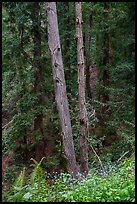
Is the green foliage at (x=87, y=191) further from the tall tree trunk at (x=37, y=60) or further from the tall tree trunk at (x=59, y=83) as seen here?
the tall tree trunk at (x=37, y=60)

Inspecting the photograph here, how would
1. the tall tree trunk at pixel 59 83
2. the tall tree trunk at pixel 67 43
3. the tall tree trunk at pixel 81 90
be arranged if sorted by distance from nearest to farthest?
the tall tree trunk at pixel 59 83 < the tall tree trunk at pixel 81 90 < the tall tree trunk at pixel 67 43

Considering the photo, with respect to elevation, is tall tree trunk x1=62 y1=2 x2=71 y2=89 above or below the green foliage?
above

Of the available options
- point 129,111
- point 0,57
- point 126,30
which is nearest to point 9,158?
point 0,57

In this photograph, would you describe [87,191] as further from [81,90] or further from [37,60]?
[37,60]

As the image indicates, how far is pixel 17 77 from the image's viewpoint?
12078 mm

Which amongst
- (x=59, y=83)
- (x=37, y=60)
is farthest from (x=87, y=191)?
(x=37, y=60)

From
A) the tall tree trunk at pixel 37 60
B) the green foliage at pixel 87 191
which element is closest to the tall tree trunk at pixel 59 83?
the green foliage at pixel 87 191

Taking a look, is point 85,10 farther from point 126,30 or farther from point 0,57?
point 0,57

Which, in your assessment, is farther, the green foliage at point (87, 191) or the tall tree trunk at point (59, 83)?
the tall tree trunk at point (59, 83)

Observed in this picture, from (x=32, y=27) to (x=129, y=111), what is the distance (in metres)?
5.02

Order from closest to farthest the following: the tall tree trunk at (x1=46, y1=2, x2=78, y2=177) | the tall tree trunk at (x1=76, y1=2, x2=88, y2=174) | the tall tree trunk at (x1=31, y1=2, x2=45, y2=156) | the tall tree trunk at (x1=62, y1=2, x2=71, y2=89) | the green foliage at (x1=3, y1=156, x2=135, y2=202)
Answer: the green foliage at (x1=3, y1=156, x2=135, y2=202)
the tall tree trunk at (x1=46, y1=2, x2=78, y2=177)
the tall tree trunk at (x1=76, y1=2, x2=88, y2=174)
the tall tree trunk at (x1=31, y1=2, x2=45, y2=156)
the tall tree trunk at (x1=62, y1=2, x2=71, y2=89)

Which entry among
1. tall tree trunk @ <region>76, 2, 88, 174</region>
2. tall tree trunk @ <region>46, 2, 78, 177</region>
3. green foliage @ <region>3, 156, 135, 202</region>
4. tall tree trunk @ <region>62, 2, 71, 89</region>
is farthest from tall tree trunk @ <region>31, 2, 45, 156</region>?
green foliage @ <region>3, 156, 135, 202</region>

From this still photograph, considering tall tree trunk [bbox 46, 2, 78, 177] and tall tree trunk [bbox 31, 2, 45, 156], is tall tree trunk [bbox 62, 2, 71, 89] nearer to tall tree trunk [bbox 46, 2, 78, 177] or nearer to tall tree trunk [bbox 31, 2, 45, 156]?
tall tree trunk [bbox 31, 2, 45, 156]

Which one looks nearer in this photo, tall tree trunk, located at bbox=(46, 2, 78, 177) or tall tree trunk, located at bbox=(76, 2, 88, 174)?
tall tree trunk, located at bbox=(46, 2, 78, 177)
